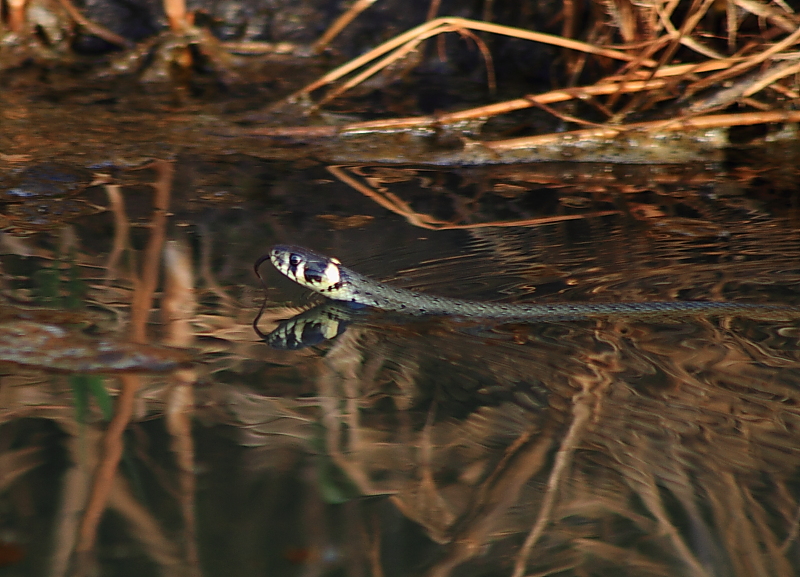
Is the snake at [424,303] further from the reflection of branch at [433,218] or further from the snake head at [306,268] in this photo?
the reflection of branch at [433,218]

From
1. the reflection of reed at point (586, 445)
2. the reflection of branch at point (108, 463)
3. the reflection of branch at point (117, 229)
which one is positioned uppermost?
the reflection of branch at point (117, 229)

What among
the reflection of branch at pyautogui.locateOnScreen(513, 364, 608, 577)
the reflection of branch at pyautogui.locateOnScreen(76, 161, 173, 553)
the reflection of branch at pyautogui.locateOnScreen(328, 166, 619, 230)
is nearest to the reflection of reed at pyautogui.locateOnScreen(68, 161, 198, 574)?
the reflection of branch at pyautogui.locateOnScreen(76, 161, 173, 553)

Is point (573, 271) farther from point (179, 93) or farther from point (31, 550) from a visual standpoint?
point (179, 93)

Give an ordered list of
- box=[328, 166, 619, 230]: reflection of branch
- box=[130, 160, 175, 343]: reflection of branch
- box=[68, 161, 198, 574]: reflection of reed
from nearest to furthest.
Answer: box=[68, 161, 198, 574]: reflection of reed → box=[130, 160, 175, 343]: reflection of branch → box=[328, 166, 619, 230]: reflection of branch

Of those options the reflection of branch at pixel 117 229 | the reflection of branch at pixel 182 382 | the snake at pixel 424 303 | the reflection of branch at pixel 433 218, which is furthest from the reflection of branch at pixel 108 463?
the reflection of branch at pixel 433 218

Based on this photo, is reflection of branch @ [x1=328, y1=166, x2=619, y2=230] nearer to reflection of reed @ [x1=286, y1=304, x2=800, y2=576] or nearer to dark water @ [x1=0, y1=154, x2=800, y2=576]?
dark water @ [x1=0, y1=154, x2=800, y2=576]

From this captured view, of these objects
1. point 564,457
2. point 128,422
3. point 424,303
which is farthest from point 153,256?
point 564,457

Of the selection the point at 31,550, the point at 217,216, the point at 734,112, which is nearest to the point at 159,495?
the point at 31,550
